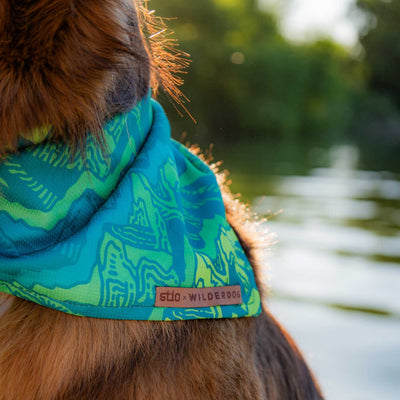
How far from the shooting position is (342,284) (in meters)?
3.53

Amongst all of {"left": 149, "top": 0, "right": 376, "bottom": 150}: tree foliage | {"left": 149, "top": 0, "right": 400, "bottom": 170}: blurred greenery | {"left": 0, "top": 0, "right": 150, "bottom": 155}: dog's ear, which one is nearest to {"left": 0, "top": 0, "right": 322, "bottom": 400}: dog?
{"left": 0, "top": 0, "right": 150, "bottom": 155}: dog's ear

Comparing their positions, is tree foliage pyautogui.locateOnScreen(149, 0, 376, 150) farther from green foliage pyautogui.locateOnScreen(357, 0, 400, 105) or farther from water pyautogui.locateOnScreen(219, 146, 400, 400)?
water pyautogui.locateOnScreen(219, 146, 400, 400)

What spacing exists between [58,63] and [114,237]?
27 cm

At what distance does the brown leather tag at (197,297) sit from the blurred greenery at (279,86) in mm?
15168

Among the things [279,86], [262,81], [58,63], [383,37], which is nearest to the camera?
[58,63]

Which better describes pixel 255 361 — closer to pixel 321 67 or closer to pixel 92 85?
pixel 92 85

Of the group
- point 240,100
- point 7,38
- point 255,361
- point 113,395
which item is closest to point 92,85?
point 7,38

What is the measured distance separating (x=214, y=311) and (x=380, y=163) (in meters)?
9.87

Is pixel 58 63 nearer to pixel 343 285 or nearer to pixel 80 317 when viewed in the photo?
pixel 80 317

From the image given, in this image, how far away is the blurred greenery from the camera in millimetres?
17750

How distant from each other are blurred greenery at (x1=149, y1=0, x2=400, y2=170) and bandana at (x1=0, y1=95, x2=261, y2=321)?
15.2 metres

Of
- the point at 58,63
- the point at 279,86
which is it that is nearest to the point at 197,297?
the point at 58,63

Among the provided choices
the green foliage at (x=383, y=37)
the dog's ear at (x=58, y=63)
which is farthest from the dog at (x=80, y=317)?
the green foliage at (x=383, y=37)

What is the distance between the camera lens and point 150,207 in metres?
0.85
